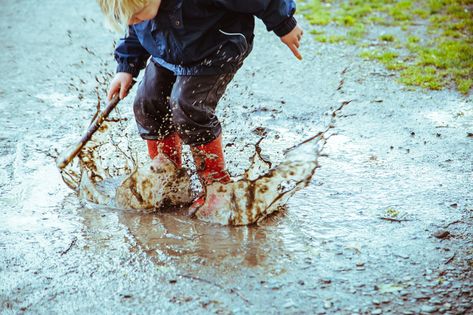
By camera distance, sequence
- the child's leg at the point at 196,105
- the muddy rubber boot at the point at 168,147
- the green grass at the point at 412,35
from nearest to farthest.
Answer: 1. the child's leg at the point at 196,105
2. the muddy rubber boot at the point at 168,147
3. the green grass at the point at 412,35

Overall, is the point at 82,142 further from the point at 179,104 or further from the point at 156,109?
the point at 179,104

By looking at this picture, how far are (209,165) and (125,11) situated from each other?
0.96m

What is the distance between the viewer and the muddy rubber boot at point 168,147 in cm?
326

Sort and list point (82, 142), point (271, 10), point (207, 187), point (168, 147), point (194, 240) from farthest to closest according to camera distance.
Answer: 1. point (168, 147)
2. point (207, 187)
3. point (82, 142)
4. point (194, 240)
5. point (271, 10)

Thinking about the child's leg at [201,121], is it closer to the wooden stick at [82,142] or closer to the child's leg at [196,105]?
the child's leg at [196,105]

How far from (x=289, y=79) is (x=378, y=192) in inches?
85.1

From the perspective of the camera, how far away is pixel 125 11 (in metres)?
2.49

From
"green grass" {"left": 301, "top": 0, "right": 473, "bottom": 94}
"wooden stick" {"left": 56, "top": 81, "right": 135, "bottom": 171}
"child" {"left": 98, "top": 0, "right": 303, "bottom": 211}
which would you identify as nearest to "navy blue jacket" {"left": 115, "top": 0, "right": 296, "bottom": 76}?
"child" {"left": 98, "top": 0, "right": 303, "bottom": 211}

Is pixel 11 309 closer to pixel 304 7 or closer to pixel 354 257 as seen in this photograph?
pixel 354 257

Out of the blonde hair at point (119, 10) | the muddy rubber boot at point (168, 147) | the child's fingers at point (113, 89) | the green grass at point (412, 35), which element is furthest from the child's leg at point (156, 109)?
the green grass at point (412, 35)

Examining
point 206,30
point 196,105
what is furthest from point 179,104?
point 206,30

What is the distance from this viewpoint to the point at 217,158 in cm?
309

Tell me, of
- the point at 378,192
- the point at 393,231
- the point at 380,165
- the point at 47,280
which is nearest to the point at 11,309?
the point at 47,280

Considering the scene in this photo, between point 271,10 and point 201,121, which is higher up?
point 271,10
